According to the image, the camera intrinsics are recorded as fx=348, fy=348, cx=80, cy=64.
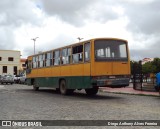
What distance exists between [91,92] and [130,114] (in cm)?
1101

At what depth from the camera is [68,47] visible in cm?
2134

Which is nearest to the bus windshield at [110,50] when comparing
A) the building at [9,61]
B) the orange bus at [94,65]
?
the orange bus at [94,65]

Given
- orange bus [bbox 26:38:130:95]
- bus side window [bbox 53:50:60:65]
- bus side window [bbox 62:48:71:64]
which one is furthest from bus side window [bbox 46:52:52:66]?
bus side window [bbox 62:48:71:64]

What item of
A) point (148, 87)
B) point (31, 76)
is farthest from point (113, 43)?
point (31, 76)

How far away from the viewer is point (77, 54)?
66.0ft

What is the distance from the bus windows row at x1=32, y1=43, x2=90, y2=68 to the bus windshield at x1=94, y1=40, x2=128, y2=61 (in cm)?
58

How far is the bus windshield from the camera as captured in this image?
61.4ft

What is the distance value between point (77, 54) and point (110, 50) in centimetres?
210

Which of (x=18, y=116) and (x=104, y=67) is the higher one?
(x=104, y=67)

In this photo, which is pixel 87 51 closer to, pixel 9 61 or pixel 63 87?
pixel 63 87

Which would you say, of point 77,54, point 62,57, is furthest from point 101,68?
point 62,57

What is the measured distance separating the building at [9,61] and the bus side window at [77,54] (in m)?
85.8

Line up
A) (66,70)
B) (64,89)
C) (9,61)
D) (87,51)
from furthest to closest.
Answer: (9,61) < (64,89) < (66,70) < (87,51)

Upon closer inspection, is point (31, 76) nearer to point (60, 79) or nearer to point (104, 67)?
point (60, 79)
